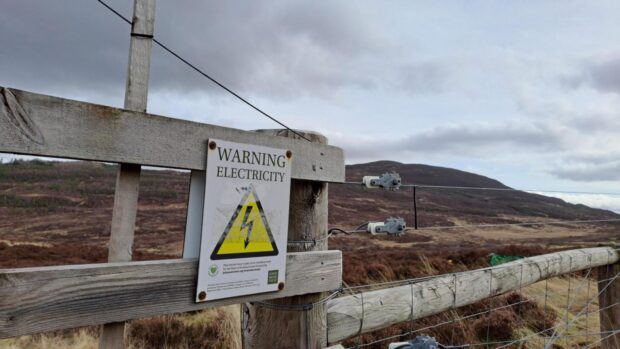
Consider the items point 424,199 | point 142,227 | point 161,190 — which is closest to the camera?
point 142,227

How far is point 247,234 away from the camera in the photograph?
1.62 metres

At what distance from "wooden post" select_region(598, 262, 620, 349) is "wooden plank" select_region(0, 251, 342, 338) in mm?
4436

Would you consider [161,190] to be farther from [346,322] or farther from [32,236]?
[346,322]

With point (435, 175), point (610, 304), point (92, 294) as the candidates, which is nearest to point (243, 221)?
point (92, 294)

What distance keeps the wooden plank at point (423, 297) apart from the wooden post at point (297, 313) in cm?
14

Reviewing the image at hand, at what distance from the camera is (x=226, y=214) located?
5.06ft

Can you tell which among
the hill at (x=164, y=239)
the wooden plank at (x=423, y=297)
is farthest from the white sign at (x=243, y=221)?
the hill at (x=164, y=239)

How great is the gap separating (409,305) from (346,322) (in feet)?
1.47

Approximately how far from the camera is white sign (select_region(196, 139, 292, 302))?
1.51 metres

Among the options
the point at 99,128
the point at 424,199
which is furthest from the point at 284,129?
the point at 424,199

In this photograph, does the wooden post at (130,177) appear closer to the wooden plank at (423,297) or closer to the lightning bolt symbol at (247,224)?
the lightning bolt symbol at (247,224)

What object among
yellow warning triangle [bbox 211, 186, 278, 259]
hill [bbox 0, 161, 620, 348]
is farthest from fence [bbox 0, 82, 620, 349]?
hill [bbox 0, 161, 620, 348]

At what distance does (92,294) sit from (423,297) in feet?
5.95

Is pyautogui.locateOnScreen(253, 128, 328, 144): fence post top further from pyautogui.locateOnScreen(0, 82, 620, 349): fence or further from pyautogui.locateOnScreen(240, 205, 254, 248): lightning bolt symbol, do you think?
pyautogui.locateOnScreen(240, 205, 254, 248): lightning bolt symbol
